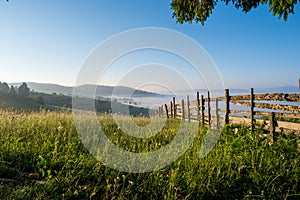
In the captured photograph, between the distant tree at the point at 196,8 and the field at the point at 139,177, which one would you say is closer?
the field at the point at 139,177

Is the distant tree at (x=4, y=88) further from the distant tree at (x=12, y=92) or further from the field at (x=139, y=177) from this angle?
the field at (x=139, y=177)

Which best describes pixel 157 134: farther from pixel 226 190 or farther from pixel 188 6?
pixel 188 6

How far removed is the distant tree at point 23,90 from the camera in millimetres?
48222

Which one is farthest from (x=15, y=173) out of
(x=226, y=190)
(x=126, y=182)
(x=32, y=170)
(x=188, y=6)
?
(x=188, y=6)

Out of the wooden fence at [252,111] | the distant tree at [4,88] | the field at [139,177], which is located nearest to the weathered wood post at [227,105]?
the wooden fence at [252,111]

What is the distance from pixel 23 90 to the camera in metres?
49.8

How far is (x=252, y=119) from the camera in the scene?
8.08m

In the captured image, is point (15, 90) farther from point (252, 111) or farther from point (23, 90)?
point (252, 111)

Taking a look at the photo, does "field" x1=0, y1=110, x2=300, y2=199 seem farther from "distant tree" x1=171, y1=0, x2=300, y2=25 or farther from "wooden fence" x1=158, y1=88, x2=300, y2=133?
"distant tree" x1=171, y1=0, x2=300, y2=25

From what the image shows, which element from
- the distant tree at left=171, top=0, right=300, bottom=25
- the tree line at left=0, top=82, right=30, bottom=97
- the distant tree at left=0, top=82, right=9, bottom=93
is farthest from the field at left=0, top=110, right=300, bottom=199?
the distant tree at left=0, top=82, right=9, bottom=93

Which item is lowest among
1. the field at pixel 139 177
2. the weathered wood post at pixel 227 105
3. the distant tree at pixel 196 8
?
the field at pixel 139 177

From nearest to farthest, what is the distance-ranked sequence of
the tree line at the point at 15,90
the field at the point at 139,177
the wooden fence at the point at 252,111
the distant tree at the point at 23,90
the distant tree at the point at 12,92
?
the field at the point at 139,177 < the wooden fence at the point at 252,111 < the distant tree at the point at 12,92 < the tree line at the point at 15,90 < the distant tree at the point at 23,90

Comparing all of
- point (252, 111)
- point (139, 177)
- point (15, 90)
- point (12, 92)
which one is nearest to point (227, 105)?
point (252, 111)

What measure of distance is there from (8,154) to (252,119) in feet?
21.7
